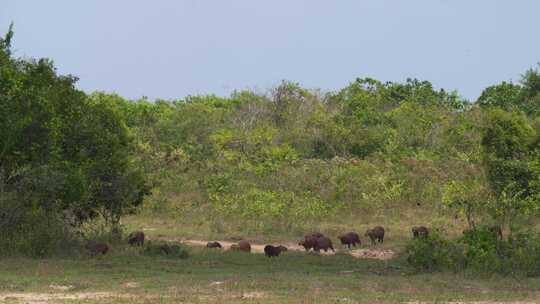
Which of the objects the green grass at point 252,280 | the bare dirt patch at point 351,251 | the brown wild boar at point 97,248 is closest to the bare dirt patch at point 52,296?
the green grass at point 252,280

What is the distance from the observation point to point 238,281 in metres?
15.2

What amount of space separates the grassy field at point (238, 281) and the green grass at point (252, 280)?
16mm

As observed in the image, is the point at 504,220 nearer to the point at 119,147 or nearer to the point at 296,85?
the point at 119,147

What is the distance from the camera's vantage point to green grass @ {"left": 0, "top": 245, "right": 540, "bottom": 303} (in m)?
13.5

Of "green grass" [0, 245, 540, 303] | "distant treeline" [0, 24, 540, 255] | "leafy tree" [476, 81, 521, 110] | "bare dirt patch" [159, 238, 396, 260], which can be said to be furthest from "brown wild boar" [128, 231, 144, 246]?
"leafy tree" [476, 81, 521, 110]

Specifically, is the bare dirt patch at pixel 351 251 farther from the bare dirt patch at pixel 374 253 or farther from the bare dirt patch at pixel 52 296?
the bare dirt patch at pixel 52 296

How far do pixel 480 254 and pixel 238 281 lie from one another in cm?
537

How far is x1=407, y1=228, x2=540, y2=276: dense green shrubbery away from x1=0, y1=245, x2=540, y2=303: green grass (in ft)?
1.49

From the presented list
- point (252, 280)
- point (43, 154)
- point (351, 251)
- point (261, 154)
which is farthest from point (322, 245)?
point (261, 154)

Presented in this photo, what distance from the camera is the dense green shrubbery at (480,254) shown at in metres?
17.0

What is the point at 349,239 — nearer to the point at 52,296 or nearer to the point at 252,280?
the point at 252,280

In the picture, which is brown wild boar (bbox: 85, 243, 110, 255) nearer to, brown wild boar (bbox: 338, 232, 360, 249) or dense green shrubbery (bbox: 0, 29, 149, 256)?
Answer: dense green shrubbery (bbox: 0, 29, 149, 256)

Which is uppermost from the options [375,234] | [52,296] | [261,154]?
[261,154]

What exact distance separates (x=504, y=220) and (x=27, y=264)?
13443 millimetres
